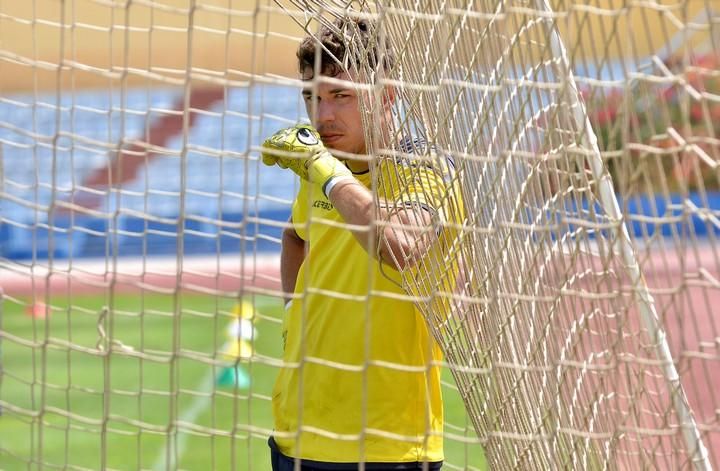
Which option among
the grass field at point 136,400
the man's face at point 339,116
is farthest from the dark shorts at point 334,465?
the man's face at point 339,116

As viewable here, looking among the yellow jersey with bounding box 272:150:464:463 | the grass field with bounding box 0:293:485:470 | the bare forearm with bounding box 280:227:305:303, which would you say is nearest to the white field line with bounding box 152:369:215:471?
the grass field with bounding box 0:293:485:470

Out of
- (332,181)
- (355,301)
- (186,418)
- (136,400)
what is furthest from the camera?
(136,400)

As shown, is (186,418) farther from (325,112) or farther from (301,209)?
(325,112)

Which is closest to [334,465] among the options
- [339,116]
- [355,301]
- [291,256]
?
[355,301]

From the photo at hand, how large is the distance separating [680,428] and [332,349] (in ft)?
2.32

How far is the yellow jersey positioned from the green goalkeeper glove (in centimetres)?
5

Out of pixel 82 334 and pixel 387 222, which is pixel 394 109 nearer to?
pixel 387 222

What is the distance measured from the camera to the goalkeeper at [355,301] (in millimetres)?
1922

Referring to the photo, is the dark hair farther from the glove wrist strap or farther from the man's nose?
the glove wrist strap

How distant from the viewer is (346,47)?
2.06 meters

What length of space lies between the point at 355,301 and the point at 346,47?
0.53m

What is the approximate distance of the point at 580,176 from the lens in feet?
6.31

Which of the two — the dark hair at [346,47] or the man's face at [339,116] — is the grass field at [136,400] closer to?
the man's face at [339,116]

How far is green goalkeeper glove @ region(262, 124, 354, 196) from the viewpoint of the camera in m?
1.92
